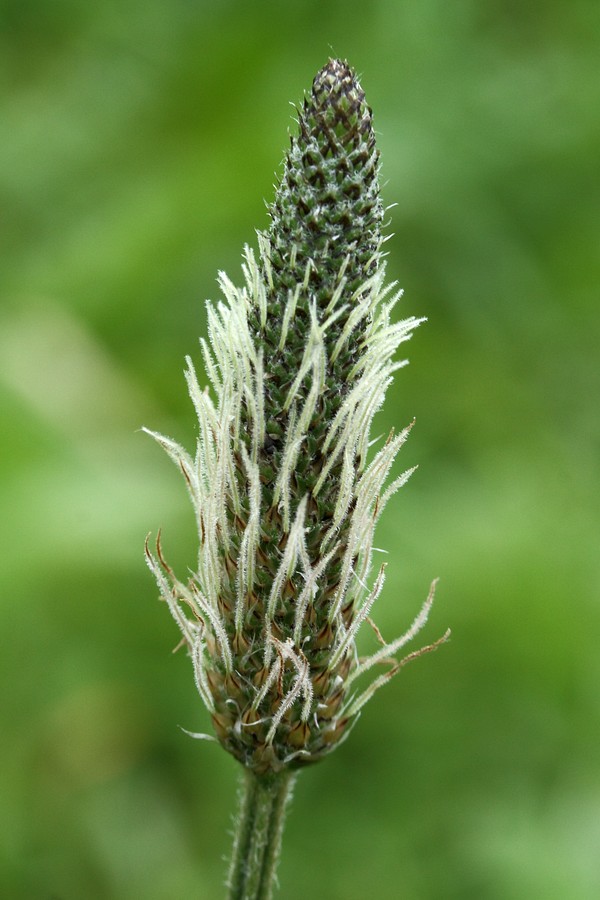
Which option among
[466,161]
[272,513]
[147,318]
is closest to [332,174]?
[272,513]

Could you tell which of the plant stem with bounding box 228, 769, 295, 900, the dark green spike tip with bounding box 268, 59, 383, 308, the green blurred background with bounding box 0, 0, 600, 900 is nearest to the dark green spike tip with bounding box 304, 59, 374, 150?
the dark green spike tip with bounding box 268, 59, 383, 308

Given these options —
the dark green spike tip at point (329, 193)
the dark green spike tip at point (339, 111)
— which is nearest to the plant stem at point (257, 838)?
the dark green spike tip at point (329, 193)

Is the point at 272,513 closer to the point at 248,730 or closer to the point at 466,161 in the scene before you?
the point at 248,730

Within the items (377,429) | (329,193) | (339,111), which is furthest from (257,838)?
(377,429)

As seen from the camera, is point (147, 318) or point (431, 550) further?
point (147, 318)

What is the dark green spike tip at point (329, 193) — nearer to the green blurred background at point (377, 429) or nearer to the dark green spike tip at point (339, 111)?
the dark green spike tip at point (339, 111)
